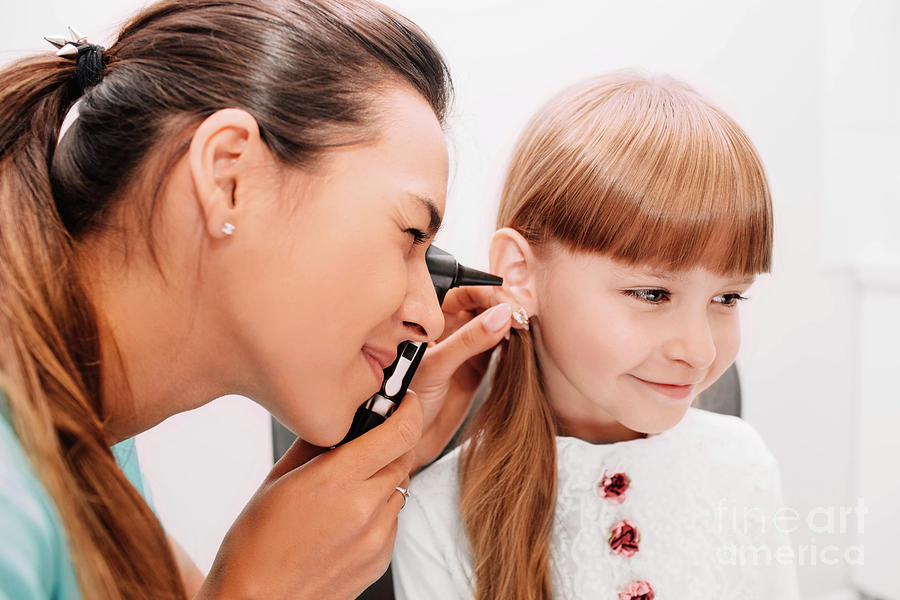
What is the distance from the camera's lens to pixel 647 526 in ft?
3.17

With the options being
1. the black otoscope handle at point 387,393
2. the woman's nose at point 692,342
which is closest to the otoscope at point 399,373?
the black otoscope handle at point 387,393

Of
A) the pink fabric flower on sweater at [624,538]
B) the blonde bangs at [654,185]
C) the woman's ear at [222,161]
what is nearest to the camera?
the woman's ear at [222,161]

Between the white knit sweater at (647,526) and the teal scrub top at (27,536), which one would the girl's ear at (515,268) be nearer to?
the white knit sweater at (647,526)

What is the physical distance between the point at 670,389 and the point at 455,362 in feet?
0.86

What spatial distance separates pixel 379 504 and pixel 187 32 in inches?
19.3

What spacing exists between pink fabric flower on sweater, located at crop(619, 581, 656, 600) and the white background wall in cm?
76

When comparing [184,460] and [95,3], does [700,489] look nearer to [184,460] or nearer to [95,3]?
[184,460]

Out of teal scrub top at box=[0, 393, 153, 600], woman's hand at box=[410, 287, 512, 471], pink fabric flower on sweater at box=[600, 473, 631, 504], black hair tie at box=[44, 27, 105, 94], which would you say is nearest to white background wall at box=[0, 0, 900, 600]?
woman's hand at box=[410, 287, 512, 471]

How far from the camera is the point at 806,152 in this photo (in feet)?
6.20

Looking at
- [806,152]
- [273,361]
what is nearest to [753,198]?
[273,361]

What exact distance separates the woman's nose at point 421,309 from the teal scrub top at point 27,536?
342 millimetres

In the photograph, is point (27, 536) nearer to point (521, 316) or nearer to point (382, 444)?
point (382, 444)

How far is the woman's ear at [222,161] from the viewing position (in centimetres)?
60

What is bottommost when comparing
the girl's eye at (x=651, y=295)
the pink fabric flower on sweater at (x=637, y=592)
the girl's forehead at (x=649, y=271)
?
the pink fabric flower on sweater at (x=637, y=592)
